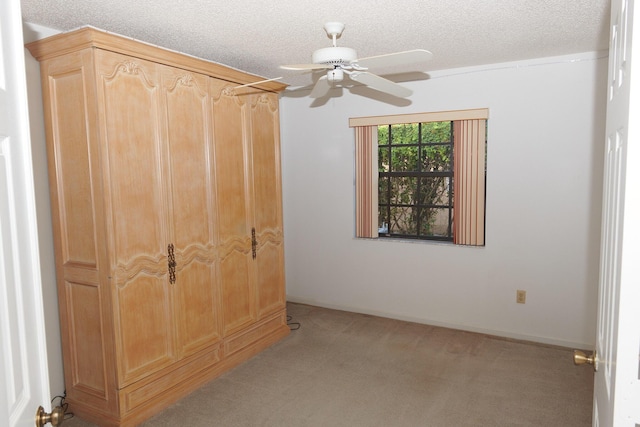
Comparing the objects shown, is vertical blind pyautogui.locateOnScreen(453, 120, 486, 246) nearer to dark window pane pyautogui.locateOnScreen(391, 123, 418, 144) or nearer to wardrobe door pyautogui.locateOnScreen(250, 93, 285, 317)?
dark window pane pyautogui.locateOnScreen(391, 123, 418, 144)

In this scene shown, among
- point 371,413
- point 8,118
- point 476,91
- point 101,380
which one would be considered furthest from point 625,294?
point 476,91

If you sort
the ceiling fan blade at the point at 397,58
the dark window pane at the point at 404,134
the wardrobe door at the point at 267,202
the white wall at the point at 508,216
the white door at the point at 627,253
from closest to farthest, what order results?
the white door at the point at 627,253 → the ceiling fan blade at the point at 397,58 → the white wall at the point at 508,216 → the wardrobe door at the point at 267,202 → the dark window pane at the point at 404,134

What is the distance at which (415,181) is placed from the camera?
4.77m

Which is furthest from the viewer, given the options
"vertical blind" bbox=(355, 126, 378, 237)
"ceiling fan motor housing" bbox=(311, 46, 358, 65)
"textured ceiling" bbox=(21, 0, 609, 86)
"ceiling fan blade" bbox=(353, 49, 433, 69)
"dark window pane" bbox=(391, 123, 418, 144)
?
"dark window pane" bbox=(391, 123, 418, 144)

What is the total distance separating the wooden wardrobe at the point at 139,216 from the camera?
8.37 ft

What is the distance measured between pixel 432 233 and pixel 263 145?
7.04 ft

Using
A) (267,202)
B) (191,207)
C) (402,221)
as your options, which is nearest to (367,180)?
(402,221)

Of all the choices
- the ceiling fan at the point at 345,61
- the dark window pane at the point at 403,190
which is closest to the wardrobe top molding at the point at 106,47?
the ceiling fan at the point at 345,61

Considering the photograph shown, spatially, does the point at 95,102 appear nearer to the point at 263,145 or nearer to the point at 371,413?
the point at 263,145

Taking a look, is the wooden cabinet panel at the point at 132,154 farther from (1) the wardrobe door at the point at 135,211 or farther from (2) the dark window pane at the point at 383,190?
(2) the dark window pane at the point at 383,190

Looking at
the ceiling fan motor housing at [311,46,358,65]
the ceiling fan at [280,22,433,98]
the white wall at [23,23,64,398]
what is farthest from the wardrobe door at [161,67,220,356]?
the ceiling fan motor housing at [311,46,358,65]

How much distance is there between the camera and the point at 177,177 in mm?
2980

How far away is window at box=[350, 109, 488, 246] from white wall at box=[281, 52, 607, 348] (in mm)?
103

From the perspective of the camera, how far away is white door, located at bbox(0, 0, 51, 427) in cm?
90
